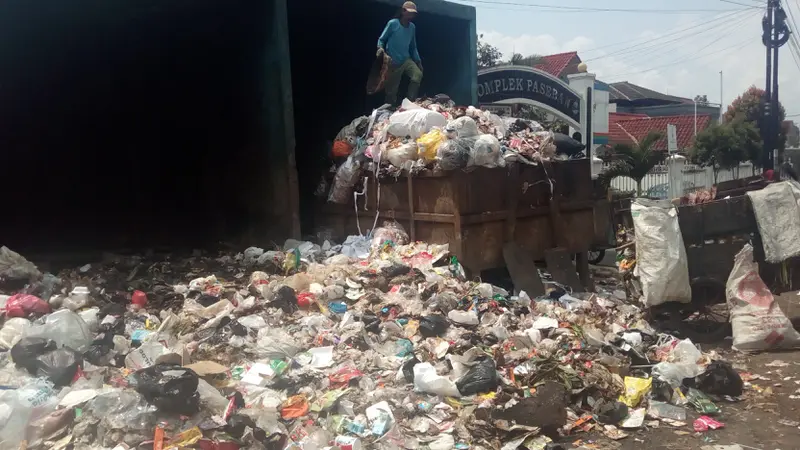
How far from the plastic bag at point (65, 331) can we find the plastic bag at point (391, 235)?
299cm

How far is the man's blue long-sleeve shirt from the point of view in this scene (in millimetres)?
8117

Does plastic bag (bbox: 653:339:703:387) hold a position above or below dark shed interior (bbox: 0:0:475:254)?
below

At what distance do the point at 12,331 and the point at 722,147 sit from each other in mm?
24828

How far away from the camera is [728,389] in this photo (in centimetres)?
439

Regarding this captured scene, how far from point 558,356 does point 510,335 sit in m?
0.47

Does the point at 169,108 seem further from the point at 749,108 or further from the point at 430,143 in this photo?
the point at 749,108

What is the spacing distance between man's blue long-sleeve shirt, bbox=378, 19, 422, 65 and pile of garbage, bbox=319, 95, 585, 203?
1006 mm

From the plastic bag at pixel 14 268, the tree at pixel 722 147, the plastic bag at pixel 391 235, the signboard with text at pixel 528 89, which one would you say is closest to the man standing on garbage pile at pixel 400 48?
the plastic bag at pixel 391 235

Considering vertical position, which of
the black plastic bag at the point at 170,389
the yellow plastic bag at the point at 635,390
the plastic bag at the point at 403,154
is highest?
the plastic bag at the point at 403,154

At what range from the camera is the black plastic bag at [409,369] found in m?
4.12

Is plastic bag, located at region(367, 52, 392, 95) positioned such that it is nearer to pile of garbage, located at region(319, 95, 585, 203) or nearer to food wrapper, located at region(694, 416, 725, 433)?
pile of garbage, located at region(319, 95, 585, 203)

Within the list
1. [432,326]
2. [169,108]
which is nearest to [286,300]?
[432,326]

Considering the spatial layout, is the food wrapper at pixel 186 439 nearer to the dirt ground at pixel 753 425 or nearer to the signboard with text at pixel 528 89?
the dirt ground at pixel 753 425

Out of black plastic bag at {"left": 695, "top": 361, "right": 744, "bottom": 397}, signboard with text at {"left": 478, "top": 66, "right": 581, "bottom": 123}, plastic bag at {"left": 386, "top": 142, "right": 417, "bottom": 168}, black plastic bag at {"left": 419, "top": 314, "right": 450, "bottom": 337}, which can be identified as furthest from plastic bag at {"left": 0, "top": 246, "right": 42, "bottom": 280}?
signboard with text at {"left": 478, "top": 66, "right": 581, "bottom": 123}
